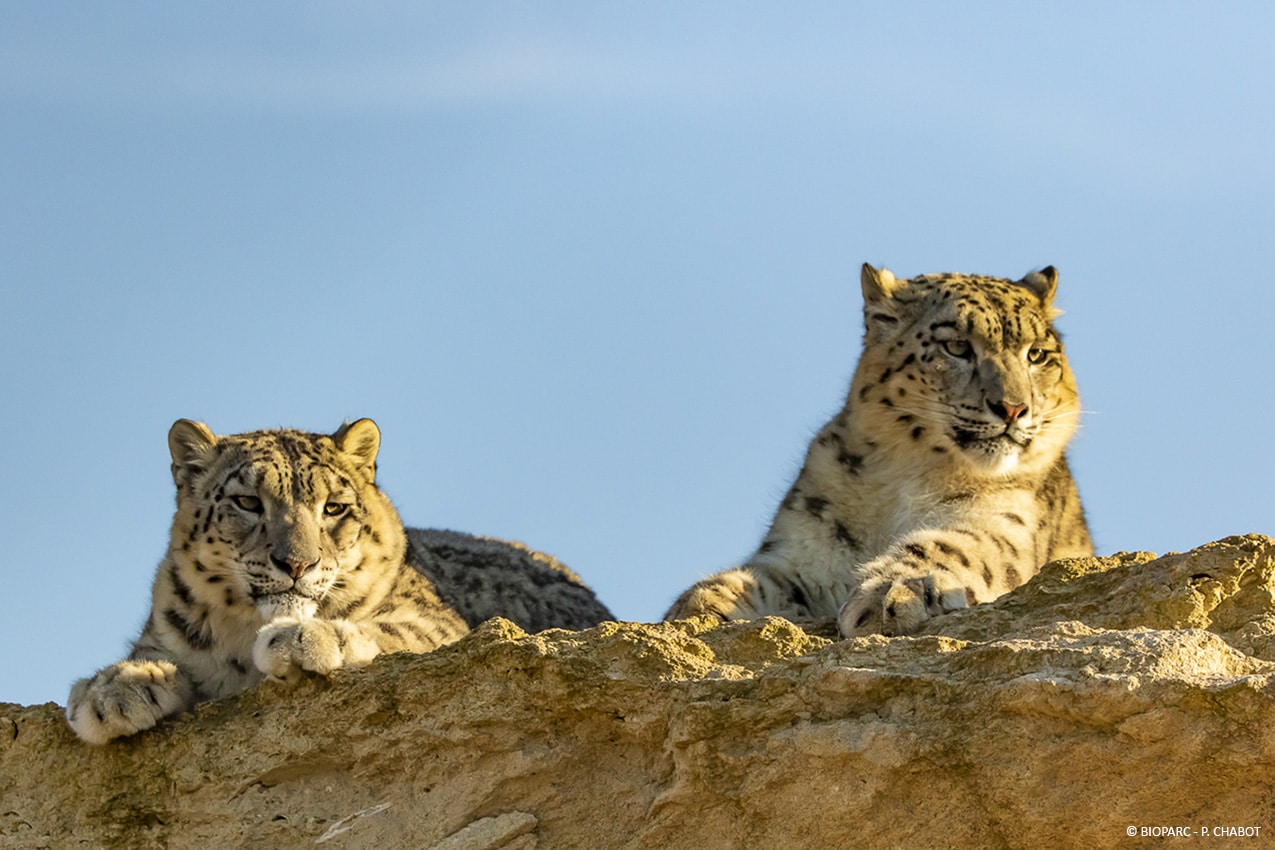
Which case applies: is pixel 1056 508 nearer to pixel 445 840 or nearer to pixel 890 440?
pixel 890 440

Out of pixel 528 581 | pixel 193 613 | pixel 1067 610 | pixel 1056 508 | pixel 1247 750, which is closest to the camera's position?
pixel 1247 750

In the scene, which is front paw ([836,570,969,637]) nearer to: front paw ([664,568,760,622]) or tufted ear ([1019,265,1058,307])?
front paw ([664,568,760,622])

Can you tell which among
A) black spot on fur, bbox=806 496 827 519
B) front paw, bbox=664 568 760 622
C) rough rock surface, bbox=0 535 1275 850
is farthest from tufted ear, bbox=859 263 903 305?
rough rock surface, bbox=0 535 1275 850

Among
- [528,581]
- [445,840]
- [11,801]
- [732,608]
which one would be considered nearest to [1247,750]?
[445,840]

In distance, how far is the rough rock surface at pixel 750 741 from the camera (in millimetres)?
5832

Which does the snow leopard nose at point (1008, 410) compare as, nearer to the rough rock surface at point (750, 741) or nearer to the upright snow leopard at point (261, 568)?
the rough rock surface at point (750, 741)

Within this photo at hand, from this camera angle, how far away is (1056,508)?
983 centimetres

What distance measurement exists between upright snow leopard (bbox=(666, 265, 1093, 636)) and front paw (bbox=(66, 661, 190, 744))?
2645mm

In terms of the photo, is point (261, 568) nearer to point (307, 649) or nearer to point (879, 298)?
point (307, 649)

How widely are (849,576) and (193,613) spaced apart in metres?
3.39

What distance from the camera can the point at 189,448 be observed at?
28.9ft

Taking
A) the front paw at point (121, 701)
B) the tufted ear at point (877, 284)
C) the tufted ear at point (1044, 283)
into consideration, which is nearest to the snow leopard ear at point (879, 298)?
the tufted ear at point (877, 284)

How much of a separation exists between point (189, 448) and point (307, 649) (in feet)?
7.44

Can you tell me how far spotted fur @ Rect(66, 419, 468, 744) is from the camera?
317 inches
